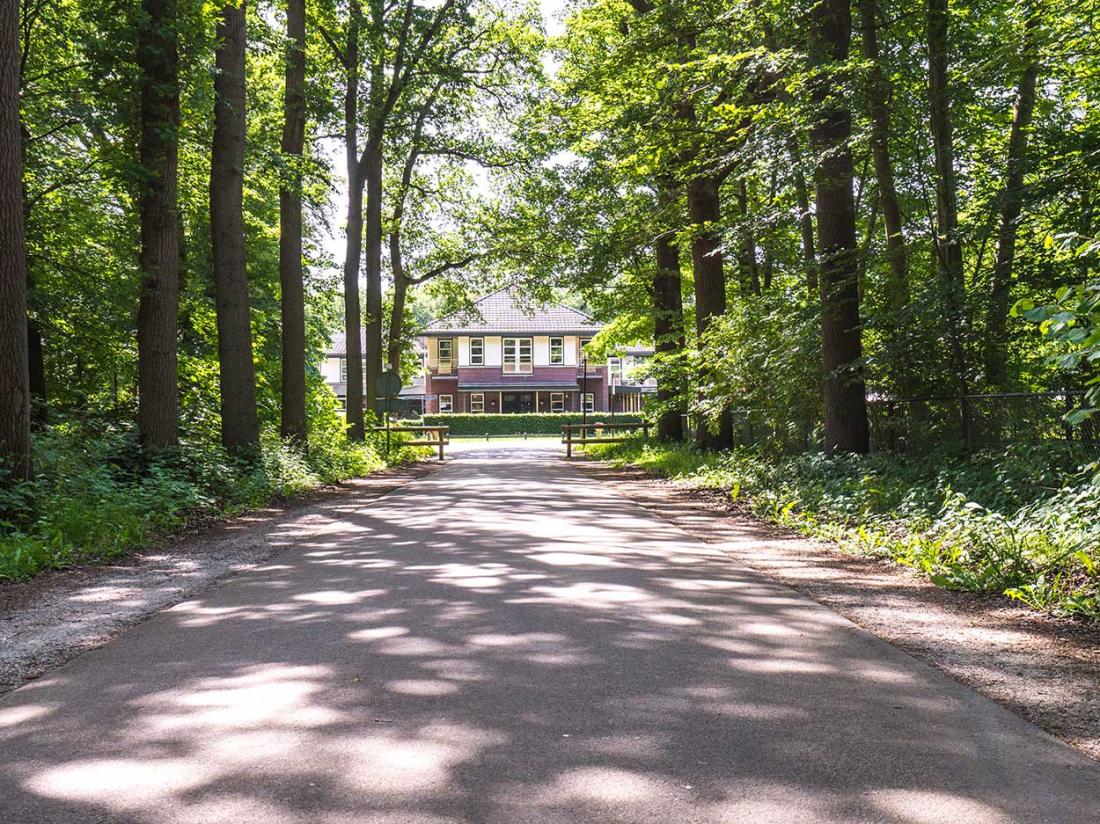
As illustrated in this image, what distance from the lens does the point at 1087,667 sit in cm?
555

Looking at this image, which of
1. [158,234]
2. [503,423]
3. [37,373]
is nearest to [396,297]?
[37,373]

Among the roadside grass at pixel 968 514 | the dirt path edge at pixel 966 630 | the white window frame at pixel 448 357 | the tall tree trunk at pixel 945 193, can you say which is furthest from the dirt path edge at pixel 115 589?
the white window frame at pixel 448 357

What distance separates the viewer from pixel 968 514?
930cm

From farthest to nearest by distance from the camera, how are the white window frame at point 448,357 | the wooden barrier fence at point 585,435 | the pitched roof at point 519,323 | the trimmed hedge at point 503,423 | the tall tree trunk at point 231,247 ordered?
the white window frame at point 448,357
the pitched roof at point 519,323
the trimmed hedge at point 503,423
the wooden barrier fence at point 585,435
the tall tree trunk at point 231,247

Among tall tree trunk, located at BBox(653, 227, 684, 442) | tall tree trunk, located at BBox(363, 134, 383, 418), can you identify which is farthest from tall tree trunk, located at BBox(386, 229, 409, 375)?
tall tree trunk, located at BBox(653, 227, 684, 442)

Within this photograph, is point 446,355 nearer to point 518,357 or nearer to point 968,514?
point 518,357

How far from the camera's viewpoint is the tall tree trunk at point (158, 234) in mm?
14555

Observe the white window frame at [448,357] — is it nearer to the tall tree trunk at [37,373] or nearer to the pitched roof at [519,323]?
the pitched roof at [519,323]

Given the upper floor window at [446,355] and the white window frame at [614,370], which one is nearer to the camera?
the white window frame at [614,370]

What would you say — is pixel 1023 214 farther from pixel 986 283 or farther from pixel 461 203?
pixel 461 203

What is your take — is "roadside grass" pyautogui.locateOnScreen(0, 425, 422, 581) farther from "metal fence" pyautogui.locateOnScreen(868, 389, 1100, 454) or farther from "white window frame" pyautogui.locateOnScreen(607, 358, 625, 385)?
"white window frame" pyautogui.locateOnScreen(607, 358, 625, 385)

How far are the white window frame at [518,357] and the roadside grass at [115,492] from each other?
55.7 m

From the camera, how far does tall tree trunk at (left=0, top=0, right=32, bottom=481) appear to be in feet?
33.6

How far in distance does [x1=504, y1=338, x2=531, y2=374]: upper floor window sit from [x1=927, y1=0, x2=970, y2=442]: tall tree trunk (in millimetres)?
60873
